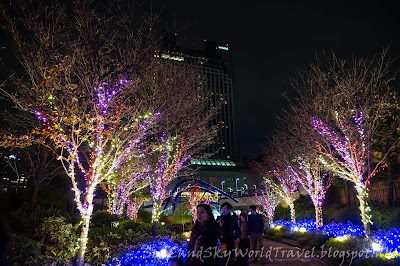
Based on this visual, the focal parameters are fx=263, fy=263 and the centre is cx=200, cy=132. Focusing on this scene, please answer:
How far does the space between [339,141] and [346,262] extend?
467cm

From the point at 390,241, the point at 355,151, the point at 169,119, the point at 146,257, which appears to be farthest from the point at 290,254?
the point at 169,119

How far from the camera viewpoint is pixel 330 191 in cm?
1922

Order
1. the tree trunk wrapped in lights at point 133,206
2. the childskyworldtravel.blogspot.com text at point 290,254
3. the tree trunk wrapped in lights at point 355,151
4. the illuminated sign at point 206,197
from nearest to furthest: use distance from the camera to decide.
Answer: the childskyworldtravel.blogspot.com text at point 290,254 → the tree trunk wrapped in lights at point 355,151 → the illuminated sign at point 206,197 → the tree trunk wrapped in lights at point 133,206

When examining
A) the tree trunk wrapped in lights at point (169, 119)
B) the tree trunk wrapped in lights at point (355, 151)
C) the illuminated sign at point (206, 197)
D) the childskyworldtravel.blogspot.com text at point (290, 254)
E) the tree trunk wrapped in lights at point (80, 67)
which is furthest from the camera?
the illuminated sign at point (206, 197)

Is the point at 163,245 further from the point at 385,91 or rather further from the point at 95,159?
the point at 385,91

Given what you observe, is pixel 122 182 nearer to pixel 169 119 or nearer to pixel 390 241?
pixel 169 119

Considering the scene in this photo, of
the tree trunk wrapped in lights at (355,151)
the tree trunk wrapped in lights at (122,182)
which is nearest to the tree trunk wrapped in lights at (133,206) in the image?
the tree trunk wrapped in lights at (122,182)

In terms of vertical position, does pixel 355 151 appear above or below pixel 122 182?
above

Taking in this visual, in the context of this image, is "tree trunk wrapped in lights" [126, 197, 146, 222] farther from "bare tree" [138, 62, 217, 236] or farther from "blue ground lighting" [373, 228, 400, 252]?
"blue ground lighting" [373, 228, 400, 252]

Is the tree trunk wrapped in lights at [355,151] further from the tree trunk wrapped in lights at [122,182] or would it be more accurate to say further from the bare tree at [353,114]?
the tree trunk wrapped in lights at [122,182]

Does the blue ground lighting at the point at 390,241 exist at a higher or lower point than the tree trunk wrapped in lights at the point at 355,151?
lower

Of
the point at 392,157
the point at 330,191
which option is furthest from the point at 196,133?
the point at 330,191

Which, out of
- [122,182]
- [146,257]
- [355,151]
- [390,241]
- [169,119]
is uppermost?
[169,119]

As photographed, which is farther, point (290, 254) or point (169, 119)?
point (169, 119)
